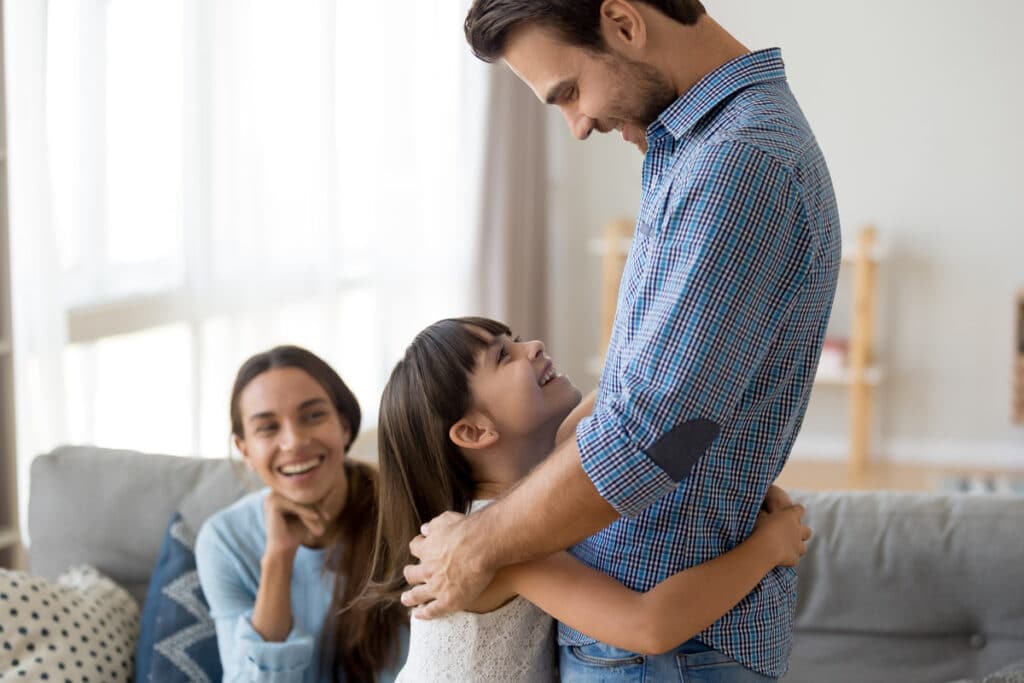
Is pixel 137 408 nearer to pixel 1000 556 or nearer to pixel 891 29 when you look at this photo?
pixel 1000 556

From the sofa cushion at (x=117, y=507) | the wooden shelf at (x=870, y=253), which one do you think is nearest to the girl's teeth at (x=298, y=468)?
the sofa cushion at (x=117, y=507)

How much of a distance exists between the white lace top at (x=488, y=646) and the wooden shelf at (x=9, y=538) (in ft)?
4.69

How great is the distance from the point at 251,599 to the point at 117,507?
38cm

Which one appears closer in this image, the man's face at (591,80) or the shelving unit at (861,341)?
the man's face at (591,80)

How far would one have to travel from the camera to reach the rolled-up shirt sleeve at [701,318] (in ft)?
3.59

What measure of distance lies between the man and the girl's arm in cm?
Result: 2

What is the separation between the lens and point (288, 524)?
193 centimetres

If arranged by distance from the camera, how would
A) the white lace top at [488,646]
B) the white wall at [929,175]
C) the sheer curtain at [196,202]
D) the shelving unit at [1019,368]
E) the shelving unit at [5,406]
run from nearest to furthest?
the white lace top at [488,646], the shelving unit at [5,406], the sheer curtain at [196,202], the shelving unit at [1019,368], the white wall at [929,175]

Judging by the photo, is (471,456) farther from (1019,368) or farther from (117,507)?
(1019,368)

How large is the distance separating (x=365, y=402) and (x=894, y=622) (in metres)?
2.57

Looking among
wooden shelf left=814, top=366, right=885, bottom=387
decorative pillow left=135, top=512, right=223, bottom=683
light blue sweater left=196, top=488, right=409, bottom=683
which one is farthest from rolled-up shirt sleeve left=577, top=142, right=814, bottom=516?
wooden shelf left=814, top=366, right=885, bottom=387

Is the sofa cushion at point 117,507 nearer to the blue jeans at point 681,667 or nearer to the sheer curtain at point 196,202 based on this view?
the sheer curtain at point 196,202

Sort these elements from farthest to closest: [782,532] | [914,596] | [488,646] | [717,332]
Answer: [914,596]
[488,646]
[782,532]
[717,332]

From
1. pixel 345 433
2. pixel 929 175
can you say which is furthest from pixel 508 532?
pixel 929 175
